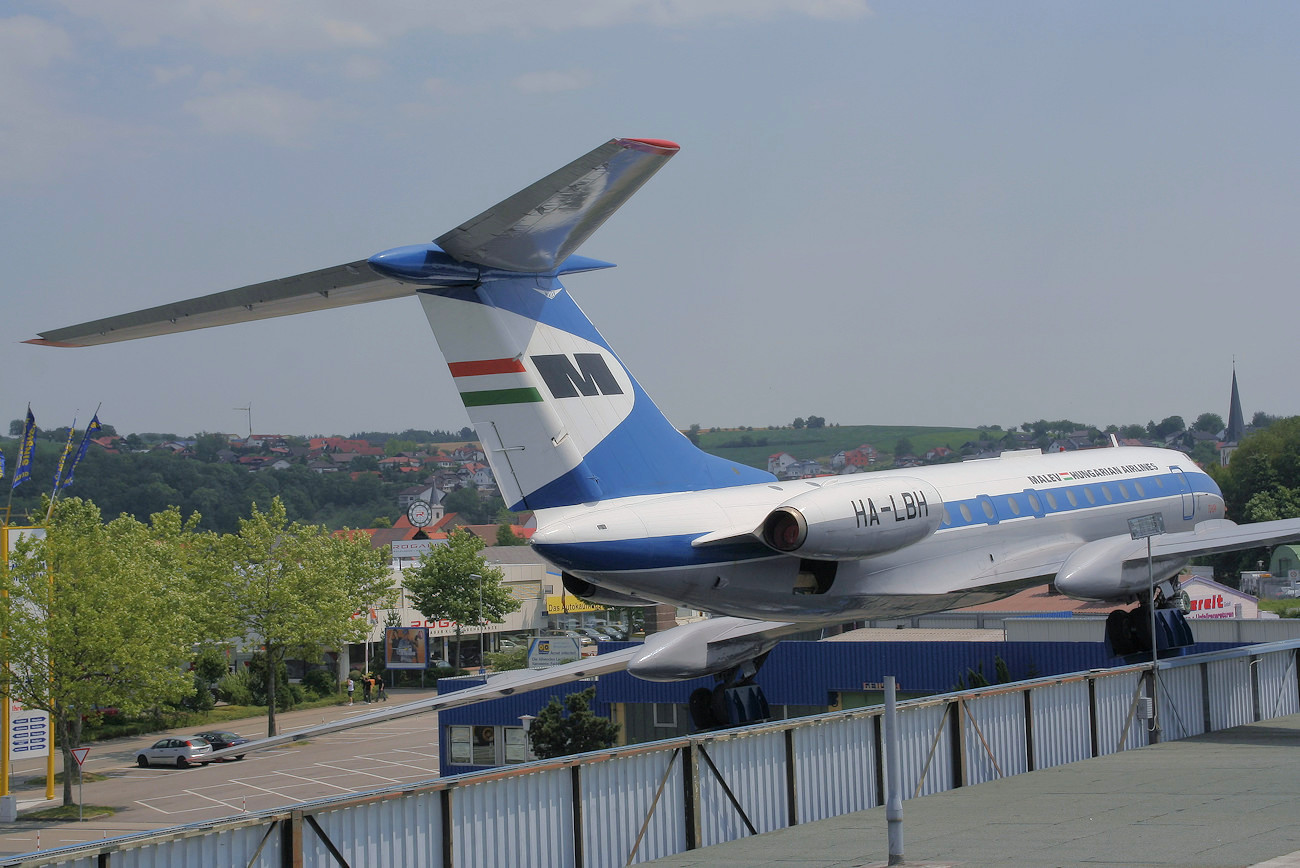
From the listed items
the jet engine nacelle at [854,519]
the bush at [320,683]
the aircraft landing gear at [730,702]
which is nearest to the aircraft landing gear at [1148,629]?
the aircraft landing gear at [730,702]

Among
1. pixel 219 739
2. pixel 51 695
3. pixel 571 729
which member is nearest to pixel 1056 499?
pixel 571 729

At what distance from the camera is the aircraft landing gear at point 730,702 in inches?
838

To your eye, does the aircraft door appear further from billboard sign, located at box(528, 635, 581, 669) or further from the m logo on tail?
billboard sign, located at box(528, 635, 581, 669)

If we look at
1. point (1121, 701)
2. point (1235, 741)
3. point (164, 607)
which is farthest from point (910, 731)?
point (164, 607)

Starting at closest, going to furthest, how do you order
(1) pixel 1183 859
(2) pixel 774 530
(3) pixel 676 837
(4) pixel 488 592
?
(1) pixel 1183 859
(3) pixel 676 837
(2) pixel 774 530
(4) pixel 488 592

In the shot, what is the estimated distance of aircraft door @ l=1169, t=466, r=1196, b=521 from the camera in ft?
87.6

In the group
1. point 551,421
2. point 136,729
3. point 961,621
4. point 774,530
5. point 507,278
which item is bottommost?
point 136,729

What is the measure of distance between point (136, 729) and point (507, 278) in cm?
4567

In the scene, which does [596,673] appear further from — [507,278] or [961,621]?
[961,621]

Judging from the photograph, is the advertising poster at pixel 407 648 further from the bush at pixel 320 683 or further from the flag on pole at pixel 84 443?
the flag on pole at pixel 84 443

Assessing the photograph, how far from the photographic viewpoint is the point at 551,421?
1648cm

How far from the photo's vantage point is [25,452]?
41.8m

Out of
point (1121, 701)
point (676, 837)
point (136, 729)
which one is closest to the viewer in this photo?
point (676, 837)

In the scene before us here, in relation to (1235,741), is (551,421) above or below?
above
